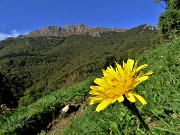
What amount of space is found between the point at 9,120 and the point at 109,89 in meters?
7.56

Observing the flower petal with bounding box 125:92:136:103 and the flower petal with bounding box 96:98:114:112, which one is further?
the flower petal with bounding box 96:98:114:112

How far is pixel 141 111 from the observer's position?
11.1ft

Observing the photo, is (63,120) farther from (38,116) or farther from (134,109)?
(134,109)

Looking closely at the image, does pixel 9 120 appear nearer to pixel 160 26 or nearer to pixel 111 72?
pixel 111 72

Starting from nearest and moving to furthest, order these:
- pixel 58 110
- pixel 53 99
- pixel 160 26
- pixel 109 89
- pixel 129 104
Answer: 1. pixel 129 104
2. pixel 109 89
3. pixel 58 110
4. pixel 53 99
5. pixel 160 26

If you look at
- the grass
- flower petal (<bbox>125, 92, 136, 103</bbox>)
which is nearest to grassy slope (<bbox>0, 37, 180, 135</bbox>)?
the grass

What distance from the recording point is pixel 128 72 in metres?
1.67

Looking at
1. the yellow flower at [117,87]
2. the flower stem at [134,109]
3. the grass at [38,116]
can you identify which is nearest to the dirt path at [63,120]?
the grass at [38,116]

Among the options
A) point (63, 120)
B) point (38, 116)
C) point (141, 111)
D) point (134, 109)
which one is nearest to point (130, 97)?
point (134, 109)

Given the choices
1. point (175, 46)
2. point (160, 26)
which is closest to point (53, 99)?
point (175, 46)

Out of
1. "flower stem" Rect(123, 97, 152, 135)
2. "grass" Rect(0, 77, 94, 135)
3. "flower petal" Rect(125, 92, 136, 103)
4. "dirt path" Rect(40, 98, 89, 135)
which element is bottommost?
"dirt path" Rect(40, 98, 89, 135)

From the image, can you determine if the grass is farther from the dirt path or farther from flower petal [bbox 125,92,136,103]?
flower petal [bbox 125,92,136,103]

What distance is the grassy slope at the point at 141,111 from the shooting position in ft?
8.64

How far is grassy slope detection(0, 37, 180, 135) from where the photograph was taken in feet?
8.64
